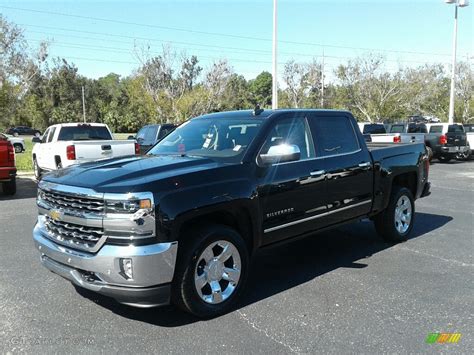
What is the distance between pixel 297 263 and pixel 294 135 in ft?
5.48

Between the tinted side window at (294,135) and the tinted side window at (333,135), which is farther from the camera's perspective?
the tinted side window at (333,135)

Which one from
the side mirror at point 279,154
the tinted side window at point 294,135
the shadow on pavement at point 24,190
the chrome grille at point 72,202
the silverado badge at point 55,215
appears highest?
the tinted side window at point 294,135

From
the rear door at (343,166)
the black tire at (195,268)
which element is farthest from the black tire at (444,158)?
the black tire at (195,268)

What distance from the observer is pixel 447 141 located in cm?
1969

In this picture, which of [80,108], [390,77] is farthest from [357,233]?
[80,108]

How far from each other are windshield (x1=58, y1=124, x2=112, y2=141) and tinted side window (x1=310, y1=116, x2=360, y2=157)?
27.4ft

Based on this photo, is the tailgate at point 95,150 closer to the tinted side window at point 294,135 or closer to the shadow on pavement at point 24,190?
the shadow on pavement at point 24,190

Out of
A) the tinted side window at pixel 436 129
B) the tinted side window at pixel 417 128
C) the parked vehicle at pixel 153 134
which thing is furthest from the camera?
the tinted side window at pixel 417 128

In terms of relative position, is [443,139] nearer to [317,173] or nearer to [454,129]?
[454,129]

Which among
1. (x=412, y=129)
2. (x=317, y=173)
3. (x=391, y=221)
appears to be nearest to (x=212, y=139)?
(x=317, y=173)

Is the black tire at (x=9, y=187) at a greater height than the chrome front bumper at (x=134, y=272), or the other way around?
the chrome front bumper at (x=134, y=272)

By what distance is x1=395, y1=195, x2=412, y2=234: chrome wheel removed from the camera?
252 inches

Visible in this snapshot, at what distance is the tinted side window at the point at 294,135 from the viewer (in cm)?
470

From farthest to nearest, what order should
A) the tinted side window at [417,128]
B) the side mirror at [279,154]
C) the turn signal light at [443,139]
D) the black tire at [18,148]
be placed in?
the black tire at [18,148] → the tinted side window at [417,128] → the turn signal light at [443,139] → the side mirror at [279,154]
